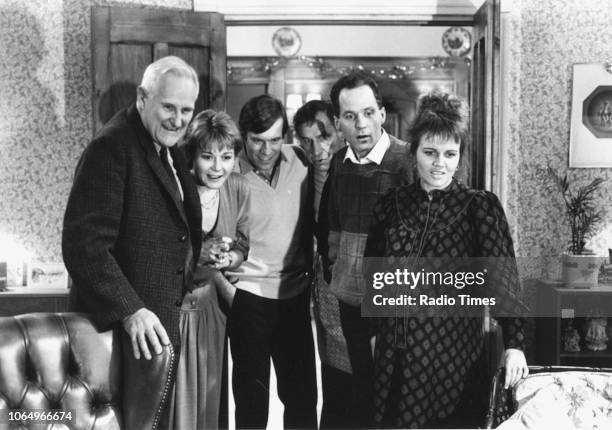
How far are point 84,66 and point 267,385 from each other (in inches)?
74.1

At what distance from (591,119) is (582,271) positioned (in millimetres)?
815

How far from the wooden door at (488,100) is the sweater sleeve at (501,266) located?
131cm

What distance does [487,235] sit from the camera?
1955 millimetres

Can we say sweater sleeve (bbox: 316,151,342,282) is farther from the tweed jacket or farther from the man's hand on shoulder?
the man's hand on shoulder

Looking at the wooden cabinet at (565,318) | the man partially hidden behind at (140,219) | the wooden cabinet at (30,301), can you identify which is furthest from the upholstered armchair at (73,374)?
the wooden cabinet at (565,318)

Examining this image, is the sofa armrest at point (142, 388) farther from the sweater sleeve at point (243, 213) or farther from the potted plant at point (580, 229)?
the potted plant at point (580, 229)

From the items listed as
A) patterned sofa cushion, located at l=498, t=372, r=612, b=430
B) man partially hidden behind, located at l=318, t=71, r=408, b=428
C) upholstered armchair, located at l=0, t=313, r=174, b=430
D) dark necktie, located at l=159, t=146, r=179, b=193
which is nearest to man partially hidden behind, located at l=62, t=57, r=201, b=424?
dark necktie, located at l=159, t=146, r=179, b=193

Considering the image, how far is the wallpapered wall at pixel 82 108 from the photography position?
134 inches

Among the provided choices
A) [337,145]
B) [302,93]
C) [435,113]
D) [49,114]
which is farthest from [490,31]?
[302,93]

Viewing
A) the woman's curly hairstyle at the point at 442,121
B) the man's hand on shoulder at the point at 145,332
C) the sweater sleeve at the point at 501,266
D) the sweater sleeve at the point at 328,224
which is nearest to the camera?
the man's hand on shoulder at the point at 145,332

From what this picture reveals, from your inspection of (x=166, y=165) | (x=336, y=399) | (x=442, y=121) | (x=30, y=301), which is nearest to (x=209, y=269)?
(x=166, y=165)

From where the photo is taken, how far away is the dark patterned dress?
2.00 metres

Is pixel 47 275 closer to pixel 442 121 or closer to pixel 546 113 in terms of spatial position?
pixel 442 121

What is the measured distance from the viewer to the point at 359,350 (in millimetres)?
2480
